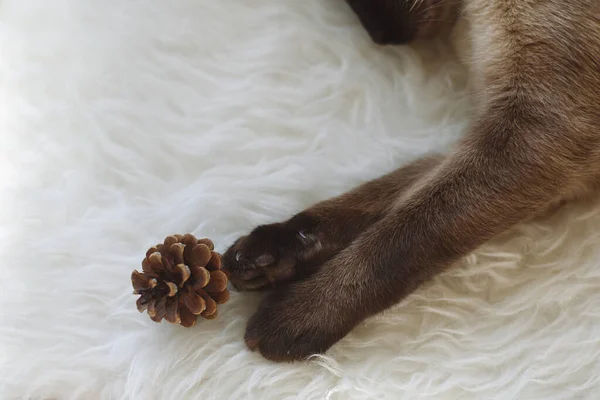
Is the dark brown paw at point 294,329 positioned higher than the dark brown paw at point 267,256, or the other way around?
the dark brown paw at point 267,256

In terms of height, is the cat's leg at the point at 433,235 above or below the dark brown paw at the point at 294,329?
above

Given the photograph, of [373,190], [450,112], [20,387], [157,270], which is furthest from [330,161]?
[20,387]

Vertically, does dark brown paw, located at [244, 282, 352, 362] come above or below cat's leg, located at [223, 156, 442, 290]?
below

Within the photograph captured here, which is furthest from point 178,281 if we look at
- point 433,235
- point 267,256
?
point 433,235

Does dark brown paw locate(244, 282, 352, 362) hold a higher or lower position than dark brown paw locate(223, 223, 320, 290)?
lower
